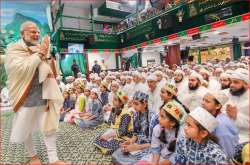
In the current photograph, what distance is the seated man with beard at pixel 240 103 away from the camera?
220 cm

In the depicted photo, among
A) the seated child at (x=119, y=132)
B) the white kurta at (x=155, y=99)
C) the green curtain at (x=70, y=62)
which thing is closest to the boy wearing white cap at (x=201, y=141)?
the seated child at (x=119, y=132)

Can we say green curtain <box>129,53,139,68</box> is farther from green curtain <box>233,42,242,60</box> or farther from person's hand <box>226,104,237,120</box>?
green curtain <box>233,42,242,60</box>

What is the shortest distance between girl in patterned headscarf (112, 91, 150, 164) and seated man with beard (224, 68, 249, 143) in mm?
795

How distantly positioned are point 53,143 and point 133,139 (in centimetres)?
76

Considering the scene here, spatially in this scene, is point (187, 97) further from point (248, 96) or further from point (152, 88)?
point (248, 96)

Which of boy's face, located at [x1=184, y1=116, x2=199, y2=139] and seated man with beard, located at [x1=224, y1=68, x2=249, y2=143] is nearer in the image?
boy's face, located at [x1=184, y1=116, x2=199, y2=139]

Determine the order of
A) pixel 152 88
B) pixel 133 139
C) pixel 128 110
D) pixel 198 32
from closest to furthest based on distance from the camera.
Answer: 1. pixel 133 139
2. pixel 128 110
3. pixel 152 88
4. pixel 198 32

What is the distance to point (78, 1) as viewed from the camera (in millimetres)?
7875

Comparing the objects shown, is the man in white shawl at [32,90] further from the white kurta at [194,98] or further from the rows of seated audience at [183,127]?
the white kurta at [194,98]

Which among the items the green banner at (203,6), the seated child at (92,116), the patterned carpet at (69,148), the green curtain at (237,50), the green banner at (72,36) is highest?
the green banner at (203,6)

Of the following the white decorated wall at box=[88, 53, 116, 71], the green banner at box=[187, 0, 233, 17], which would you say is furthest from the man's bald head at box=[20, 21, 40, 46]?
the green banner at box=[187, 0, 233, 17]

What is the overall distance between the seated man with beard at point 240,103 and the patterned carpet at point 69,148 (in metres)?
1.29

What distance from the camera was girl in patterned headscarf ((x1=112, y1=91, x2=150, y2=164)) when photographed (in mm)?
2131

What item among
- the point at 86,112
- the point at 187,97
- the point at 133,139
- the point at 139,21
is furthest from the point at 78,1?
the point at 133,139
